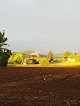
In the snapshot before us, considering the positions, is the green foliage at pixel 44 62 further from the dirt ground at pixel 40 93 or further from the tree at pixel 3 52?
the dirt ground at pixel 40 93

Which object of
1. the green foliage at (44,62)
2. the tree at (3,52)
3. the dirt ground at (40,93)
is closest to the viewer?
the dirt ground at (40,93)

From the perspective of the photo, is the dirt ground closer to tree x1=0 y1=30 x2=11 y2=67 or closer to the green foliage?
tree x1=0 y1=30 x2=11 y2=67

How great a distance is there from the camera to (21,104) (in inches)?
213

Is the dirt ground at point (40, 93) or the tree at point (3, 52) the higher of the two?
the tree at point (3, 52)

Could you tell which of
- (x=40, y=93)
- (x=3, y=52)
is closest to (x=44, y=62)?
(x=3, y=52)

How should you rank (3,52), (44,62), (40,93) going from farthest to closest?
(44,62) → (3,52) → (40,93)

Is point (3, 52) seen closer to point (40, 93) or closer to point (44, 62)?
point (44, 62)

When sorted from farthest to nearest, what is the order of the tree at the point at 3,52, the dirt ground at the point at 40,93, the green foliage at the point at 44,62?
the green foliage at the point at 44,62 < the tree at the point at 3,52 < the dirt ground at the point at 40,93

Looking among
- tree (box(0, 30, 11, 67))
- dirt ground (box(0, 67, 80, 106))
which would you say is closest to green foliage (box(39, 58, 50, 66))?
tree (box(0, 30, 11, 67))

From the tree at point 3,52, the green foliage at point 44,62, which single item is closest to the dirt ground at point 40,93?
the tree at point 3,52

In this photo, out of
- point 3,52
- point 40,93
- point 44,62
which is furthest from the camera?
point 44,62

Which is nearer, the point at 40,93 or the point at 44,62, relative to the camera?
the point at 40,93

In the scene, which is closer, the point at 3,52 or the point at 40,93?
the point at 40,93

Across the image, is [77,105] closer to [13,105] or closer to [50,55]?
[13,105]
